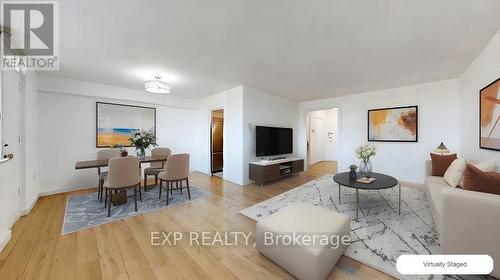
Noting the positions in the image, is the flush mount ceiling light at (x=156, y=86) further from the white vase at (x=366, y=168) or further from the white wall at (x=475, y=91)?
the white wall at (x=475, y=91)

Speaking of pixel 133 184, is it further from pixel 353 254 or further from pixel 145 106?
pixel 353 254

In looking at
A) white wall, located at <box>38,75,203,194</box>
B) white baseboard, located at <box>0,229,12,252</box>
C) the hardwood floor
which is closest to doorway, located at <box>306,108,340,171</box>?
the hardwood floor

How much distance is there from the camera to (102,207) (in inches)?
113

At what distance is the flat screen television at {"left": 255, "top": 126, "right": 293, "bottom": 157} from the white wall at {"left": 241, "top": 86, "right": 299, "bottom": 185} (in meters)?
0.15

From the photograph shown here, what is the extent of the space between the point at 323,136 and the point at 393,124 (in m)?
3.67

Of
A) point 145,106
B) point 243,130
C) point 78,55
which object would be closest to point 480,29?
point 243,130

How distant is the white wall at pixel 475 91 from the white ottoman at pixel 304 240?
7.80 ft

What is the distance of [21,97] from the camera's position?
8.78 feet

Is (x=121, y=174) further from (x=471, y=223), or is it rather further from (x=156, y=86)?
(x=471, y=223)

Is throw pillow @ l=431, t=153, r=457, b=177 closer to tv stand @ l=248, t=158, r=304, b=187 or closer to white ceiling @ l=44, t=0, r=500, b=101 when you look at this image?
white ceiling @ l=44, t=0, r=500, b=101

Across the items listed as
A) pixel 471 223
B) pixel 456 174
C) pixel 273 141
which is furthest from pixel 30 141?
pixel 456 174

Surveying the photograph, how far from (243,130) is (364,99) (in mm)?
3424

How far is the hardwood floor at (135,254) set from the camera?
59.6 inches

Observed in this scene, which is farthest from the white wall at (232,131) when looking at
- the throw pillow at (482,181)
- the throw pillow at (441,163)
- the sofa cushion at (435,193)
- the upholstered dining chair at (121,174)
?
the throw pillow at (441,163)
